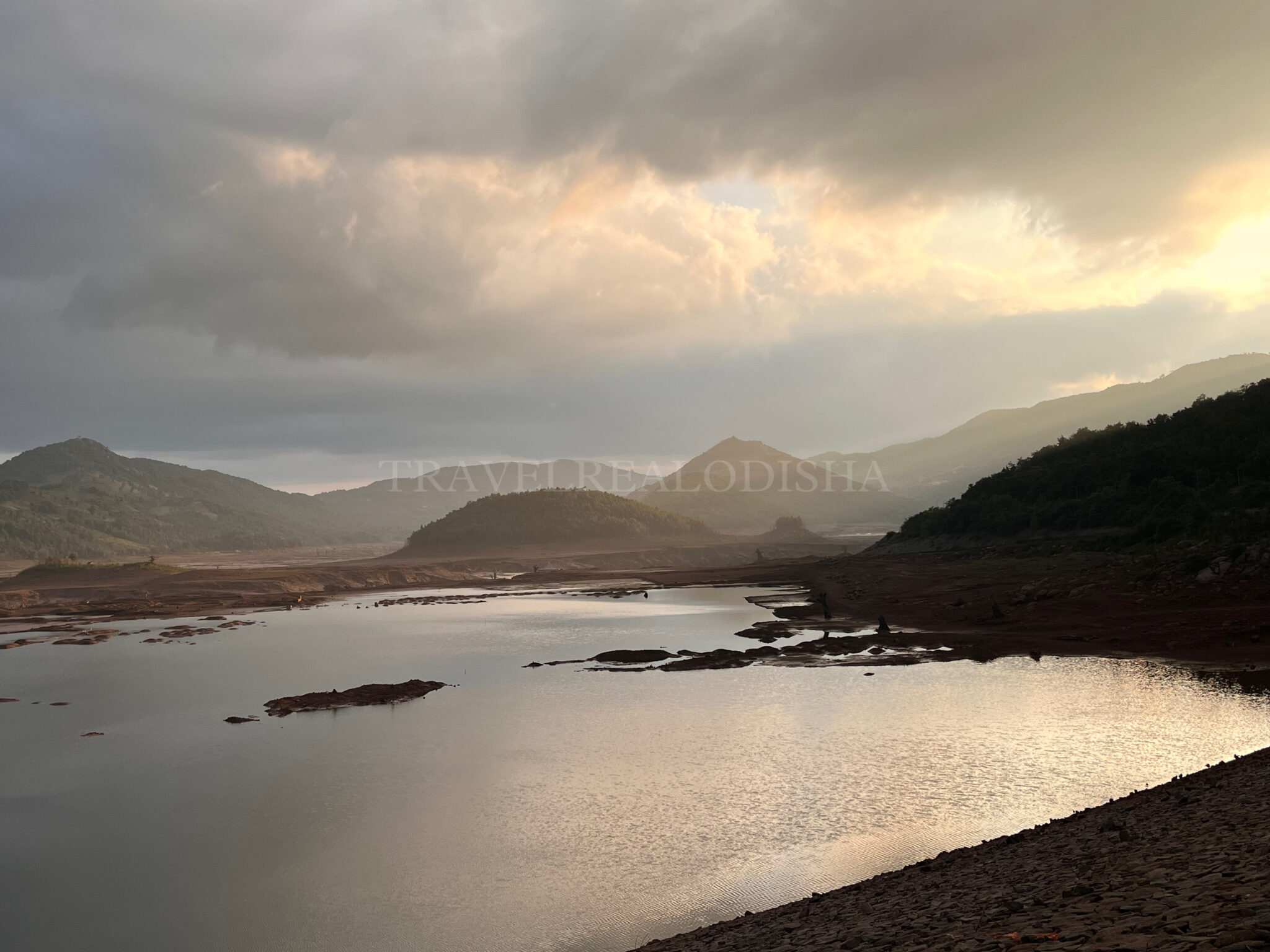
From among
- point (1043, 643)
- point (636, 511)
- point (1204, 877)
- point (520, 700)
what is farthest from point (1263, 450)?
point (636, 511)

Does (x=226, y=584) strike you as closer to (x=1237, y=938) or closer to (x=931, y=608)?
(x=931, y=608)

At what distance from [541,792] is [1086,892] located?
13.5m

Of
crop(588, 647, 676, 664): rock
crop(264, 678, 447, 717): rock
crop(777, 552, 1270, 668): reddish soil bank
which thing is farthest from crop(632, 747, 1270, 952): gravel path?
crop(588, 647, 676, 664): rock

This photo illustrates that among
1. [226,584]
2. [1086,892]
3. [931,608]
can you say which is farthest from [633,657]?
[226,584]

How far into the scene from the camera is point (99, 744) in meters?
27.3

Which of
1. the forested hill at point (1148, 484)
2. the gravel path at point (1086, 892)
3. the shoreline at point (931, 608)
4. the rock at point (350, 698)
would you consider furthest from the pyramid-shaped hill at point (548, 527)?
the gravel path at point (1086, 892)

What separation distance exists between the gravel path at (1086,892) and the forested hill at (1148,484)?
35.1 metres

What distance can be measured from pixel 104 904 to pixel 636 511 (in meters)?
162

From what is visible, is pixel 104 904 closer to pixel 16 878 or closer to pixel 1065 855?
pixel 16 878

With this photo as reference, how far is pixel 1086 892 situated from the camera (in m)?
9.07

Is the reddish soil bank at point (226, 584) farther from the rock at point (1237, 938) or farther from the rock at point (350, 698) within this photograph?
the rock at point (1237, 938)

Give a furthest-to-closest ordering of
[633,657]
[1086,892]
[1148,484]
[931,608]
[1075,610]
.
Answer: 1. [1148,484]
2. [931,608]
3. [1075,610]
4. [633,657]
5. [1086,892]

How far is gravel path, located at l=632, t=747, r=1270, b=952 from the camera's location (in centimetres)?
700

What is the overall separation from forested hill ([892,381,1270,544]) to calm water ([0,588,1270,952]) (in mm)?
23610
